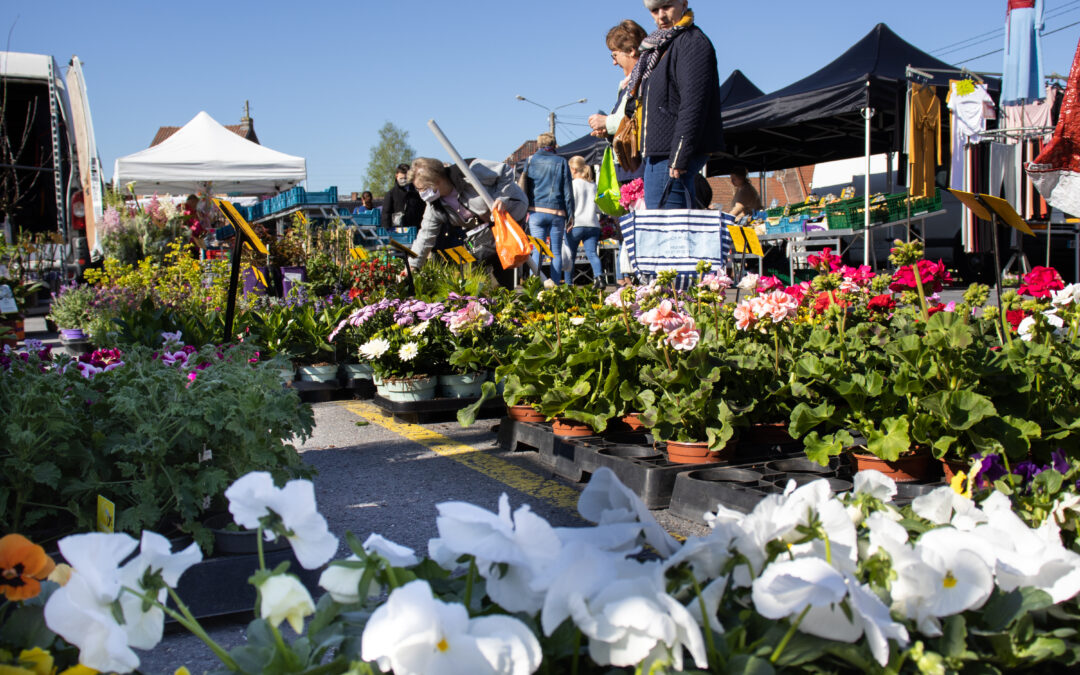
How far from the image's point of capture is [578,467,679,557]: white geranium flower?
1133 mm

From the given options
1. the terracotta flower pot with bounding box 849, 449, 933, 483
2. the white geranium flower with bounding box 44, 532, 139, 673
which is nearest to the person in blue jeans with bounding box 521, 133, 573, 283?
the terracotta flower pot with bounding box 849, 449, 933, 483

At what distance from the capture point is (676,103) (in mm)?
5520

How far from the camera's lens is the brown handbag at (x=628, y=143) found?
612 centimetres

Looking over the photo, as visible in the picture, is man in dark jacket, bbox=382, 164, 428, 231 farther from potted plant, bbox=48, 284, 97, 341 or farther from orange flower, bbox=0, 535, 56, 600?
orange flower, bbox=0, 535, 56, 600

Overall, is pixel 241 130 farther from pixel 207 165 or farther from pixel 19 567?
pixel 19 567

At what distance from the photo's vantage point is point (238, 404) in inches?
88.0

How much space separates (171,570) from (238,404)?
3.97 ft

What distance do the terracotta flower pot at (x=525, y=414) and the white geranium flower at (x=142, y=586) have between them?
2744 millimetres

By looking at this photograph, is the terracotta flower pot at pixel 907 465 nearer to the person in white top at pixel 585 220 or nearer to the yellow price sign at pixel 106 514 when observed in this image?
the yellow price sign at pixel 106 514

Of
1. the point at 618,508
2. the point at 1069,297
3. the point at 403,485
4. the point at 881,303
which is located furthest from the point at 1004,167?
the point at 618,508

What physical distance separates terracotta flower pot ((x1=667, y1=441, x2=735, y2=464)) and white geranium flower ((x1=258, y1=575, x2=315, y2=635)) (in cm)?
218

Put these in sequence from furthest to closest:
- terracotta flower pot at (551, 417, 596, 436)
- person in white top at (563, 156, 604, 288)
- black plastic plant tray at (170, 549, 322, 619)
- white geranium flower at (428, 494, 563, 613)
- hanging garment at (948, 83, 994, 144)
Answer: person in white top at (563, 156, 604, 288) → hanging garment at (948, 83, 994, 144) → terracotta flower pot at (551, 417, 596, 436) → black plastic plant tray at (170, 549, 322, 619) → white geranium flower at (428, 494, 563, 613)

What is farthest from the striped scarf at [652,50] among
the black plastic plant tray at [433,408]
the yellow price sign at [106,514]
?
the yellow price sign at [106,514]

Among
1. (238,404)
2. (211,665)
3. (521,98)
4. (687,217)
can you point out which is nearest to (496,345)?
(687,217)
